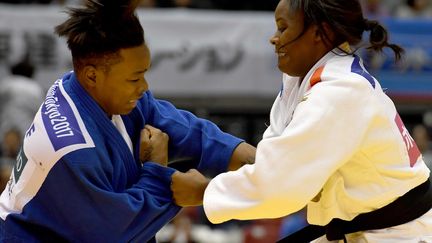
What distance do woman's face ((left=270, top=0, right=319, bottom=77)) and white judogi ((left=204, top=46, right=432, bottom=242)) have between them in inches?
2.0

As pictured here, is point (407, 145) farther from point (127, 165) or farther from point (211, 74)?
point (211, 74)

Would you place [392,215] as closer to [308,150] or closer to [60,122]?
[308,150]

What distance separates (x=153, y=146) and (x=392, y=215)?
0.86 metres

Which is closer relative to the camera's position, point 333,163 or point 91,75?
point 333,163

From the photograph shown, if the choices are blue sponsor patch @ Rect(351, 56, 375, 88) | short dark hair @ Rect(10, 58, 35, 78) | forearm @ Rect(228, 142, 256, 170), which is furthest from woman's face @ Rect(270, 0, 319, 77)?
short dark hair @ Rect(10, 58, 35, 78)

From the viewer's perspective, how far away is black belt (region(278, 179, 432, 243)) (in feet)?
9.55

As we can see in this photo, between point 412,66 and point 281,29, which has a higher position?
point 281,29

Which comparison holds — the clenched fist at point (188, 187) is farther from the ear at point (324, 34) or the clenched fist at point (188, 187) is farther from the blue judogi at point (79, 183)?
the ear at point (324, 34)

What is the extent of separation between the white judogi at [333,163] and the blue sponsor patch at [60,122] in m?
0.47

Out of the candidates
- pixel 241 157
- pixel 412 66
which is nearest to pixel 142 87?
pixel 241 157

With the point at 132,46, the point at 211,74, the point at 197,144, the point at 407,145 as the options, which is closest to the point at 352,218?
the point at 407,145

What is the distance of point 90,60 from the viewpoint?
3035 millimetres

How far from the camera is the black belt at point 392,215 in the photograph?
9.55ft

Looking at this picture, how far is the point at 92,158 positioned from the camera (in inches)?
116
